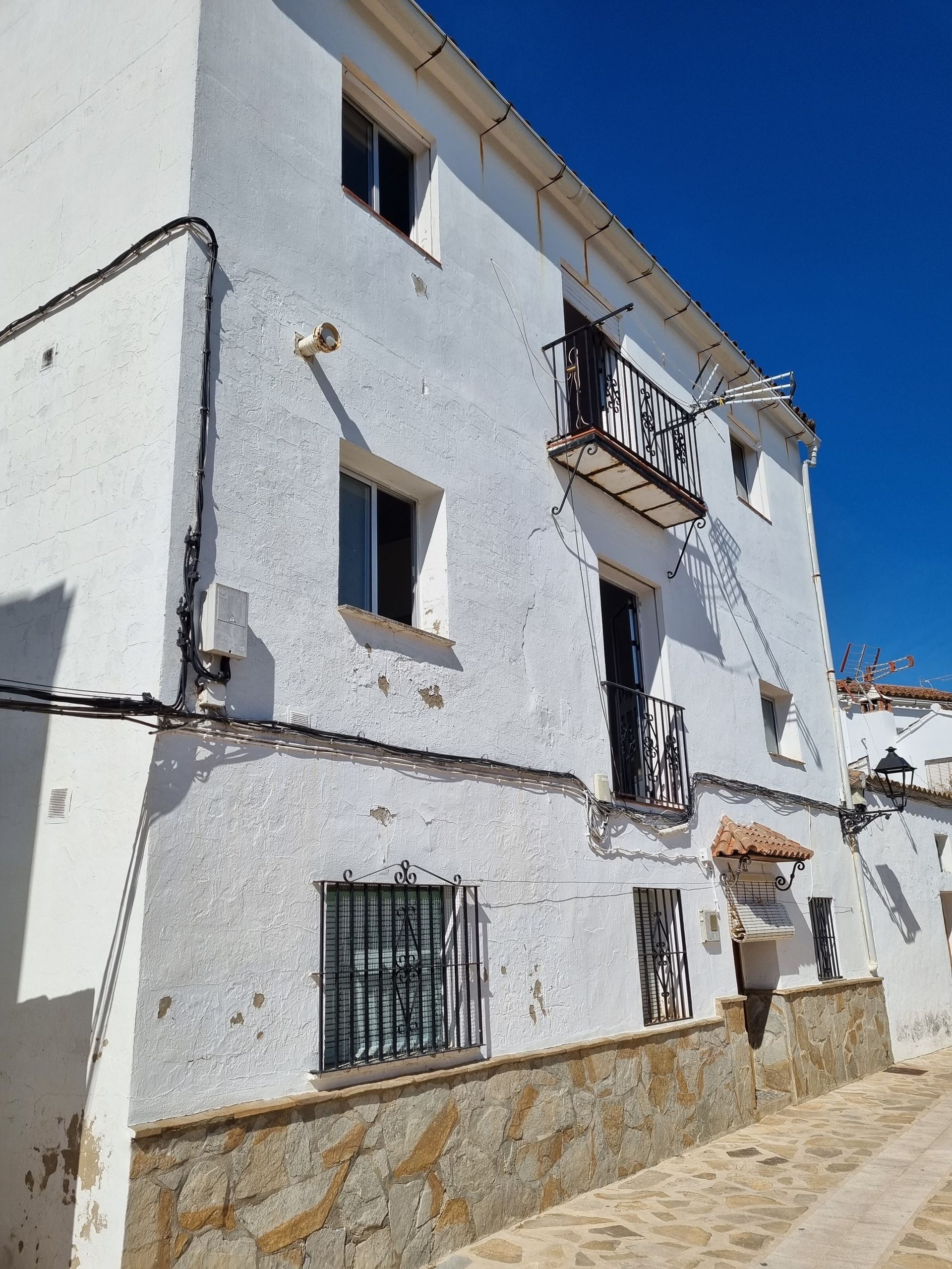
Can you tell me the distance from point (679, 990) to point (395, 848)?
3728 millimetres

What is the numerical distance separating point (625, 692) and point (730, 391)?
5.12 m

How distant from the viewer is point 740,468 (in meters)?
12.8

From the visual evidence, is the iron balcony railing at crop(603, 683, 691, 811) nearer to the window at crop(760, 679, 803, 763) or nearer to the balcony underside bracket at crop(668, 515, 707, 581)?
the balcony underside bracket at crop(668, 515, 707, 581)

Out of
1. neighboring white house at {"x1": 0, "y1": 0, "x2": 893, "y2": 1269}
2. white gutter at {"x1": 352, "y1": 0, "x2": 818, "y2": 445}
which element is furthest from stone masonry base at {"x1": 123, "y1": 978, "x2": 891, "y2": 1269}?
white gutter at {"x1": 352, "y1": 0, "x2": 818, "y2": 445}

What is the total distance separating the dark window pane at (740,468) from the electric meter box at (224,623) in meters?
8.85

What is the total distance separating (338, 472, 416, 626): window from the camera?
6234mm

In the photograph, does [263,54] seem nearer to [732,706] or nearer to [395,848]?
[395,848]

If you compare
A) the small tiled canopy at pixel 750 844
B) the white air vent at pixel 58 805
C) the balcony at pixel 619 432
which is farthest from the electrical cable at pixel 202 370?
the small tiled canopy at pixel 750 844

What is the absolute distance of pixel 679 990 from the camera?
8.23m

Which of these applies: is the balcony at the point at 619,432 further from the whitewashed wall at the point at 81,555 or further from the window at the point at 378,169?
the whitewashed wall at the point at 81,555

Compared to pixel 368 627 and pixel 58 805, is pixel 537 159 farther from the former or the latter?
pixel 58 805

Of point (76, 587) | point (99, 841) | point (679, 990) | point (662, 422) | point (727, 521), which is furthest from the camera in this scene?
point (727, 521)

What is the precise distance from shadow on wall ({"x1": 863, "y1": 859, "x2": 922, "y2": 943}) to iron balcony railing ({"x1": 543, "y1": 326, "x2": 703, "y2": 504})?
579 centimetres

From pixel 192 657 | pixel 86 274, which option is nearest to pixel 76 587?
pixel 192 657
